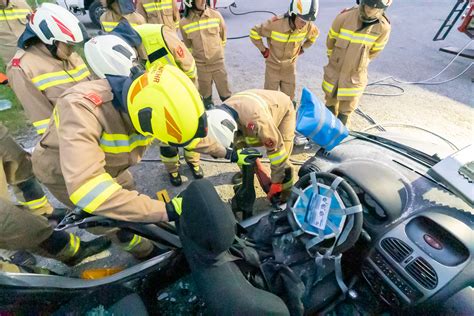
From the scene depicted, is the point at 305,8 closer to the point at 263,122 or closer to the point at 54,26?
the point at 263,122

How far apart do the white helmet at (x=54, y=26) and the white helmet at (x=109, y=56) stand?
0.27 meters

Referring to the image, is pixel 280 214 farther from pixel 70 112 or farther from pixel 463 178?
pixel 70 112

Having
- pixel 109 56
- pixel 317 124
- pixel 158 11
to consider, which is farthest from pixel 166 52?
pixel 317 124

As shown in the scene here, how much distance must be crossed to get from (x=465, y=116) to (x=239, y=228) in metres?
4.61

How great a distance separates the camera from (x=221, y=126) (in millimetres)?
2391

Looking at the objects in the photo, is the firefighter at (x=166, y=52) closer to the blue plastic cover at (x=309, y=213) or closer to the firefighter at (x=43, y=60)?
the firefighter at (x=43, y=60)

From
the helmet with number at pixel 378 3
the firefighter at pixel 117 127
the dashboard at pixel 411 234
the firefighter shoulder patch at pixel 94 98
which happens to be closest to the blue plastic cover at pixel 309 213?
the dashboard at pixel 411 234

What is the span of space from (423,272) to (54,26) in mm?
3178

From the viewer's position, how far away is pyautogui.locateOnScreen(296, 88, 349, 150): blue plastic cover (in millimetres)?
2512

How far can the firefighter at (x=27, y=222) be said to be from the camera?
200 cm

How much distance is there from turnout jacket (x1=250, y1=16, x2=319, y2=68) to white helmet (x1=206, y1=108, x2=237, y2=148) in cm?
238

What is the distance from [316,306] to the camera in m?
1.80

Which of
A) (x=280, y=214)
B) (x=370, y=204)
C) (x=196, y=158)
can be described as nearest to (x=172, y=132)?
(x=280, y=214)

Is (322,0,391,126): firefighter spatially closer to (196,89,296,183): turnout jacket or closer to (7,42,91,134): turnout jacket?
(196,89,296,183): turnout jacket
